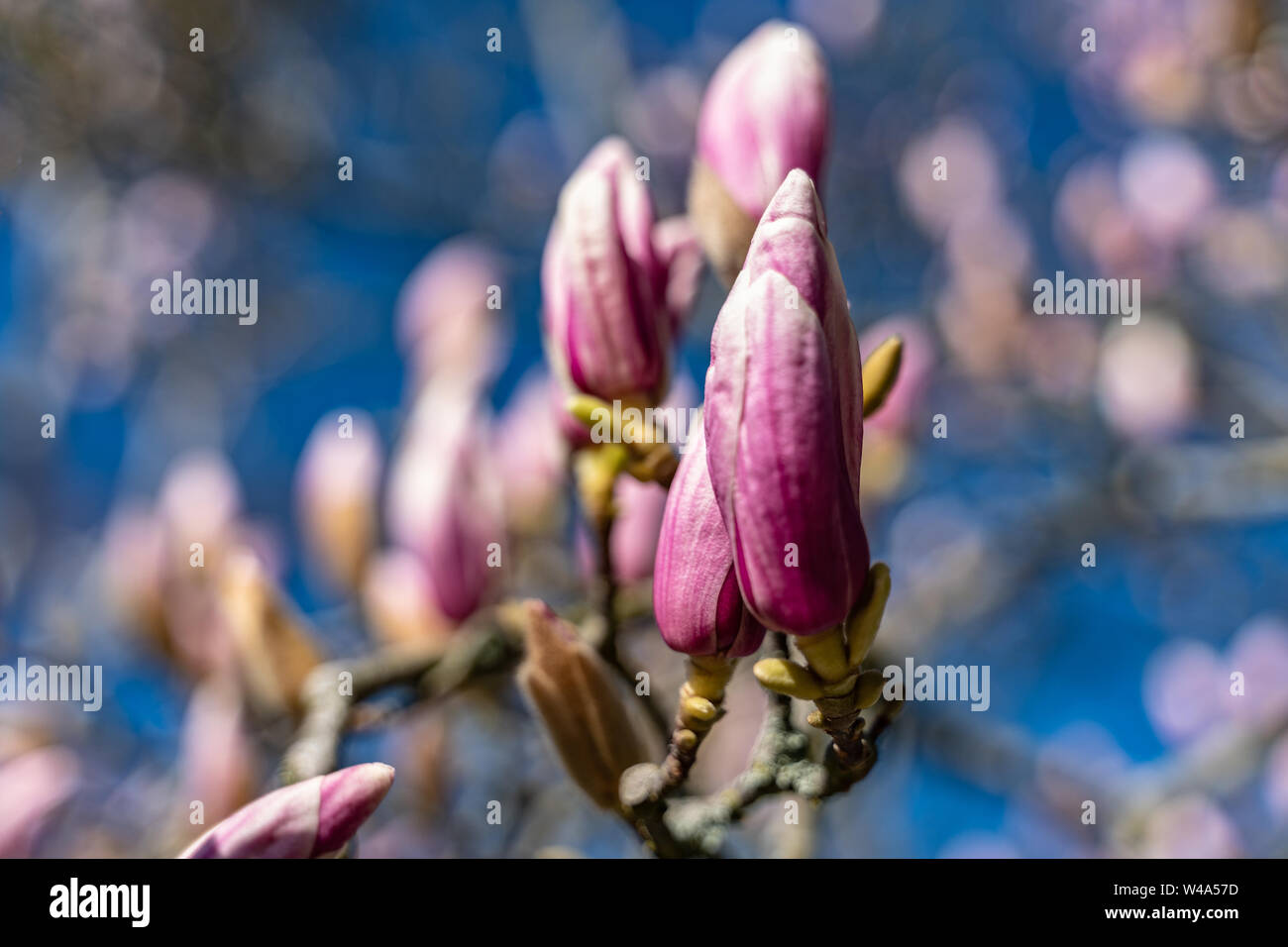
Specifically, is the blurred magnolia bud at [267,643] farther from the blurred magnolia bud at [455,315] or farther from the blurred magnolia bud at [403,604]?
the blurred magnolia bud at [455,315]

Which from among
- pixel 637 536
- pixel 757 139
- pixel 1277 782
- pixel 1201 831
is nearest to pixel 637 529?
pixel 637 536

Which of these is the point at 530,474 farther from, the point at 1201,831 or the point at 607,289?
the point at 1201,831

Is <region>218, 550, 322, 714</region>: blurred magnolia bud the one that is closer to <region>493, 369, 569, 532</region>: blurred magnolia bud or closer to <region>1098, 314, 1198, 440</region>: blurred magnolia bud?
<region>493, 369, 569, 532</region>: blurred magnolia bud

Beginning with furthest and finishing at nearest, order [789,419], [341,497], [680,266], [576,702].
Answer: [341,497] < [680,266] < [576,702] < [789,419]

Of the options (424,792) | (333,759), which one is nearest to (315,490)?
(424,792)

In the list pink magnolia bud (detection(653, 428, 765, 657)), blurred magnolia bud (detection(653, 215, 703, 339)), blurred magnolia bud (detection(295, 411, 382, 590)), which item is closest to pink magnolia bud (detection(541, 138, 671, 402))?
blurred magnolia bud (detection(653, 215, 703, 339))

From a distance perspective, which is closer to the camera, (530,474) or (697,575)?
(697,575)
